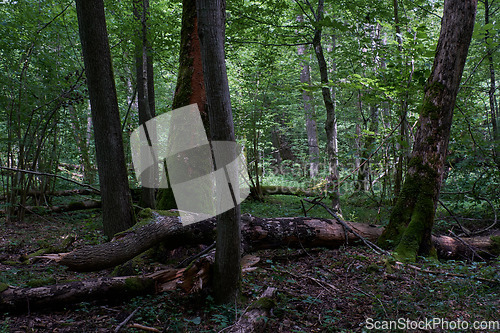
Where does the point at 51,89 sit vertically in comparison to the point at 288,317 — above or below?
above

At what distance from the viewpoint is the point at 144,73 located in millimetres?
6238

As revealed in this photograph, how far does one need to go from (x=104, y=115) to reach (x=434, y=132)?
16.3ft

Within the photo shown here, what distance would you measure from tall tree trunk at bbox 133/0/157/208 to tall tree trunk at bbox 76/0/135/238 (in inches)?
62.1

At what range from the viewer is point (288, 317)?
114 inches

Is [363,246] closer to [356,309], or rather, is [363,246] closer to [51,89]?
[356,309]

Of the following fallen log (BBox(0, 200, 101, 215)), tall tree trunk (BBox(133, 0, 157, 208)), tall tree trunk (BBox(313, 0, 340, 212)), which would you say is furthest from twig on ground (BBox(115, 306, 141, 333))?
fallen log (BBox(0, 200, 101, 215))

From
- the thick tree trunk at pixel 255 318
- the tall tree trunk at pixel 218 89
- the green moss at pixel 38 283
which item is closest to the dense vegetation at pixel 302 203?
the green moss at pixel 38 283

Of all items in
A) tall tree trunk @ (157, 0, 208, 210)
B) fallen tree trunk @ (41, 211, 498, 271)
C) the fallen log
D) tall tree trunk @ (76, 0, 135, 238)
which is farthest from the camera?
the fallen log

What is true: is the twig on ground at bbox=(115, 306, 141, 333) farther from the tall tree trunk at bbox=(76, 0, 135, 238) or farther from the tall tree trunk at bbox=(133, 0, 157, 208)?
the tall tree trunk at bbox=(133, 0, 157, 208)

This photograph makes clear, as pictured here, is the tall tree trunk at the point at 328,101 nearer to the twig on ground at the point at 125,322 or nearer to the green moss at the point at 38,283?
the twig on ground at the point at 125,322

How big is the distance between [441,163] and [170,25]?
6465 millimetres

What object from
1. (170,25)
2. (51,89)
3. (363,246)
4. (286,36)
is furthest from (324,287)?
(51,89)

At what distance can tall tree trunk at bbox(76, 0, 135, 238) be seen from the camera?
14.9 ft

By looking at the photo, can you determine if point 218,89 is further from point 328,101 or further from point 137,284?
point 328,101
